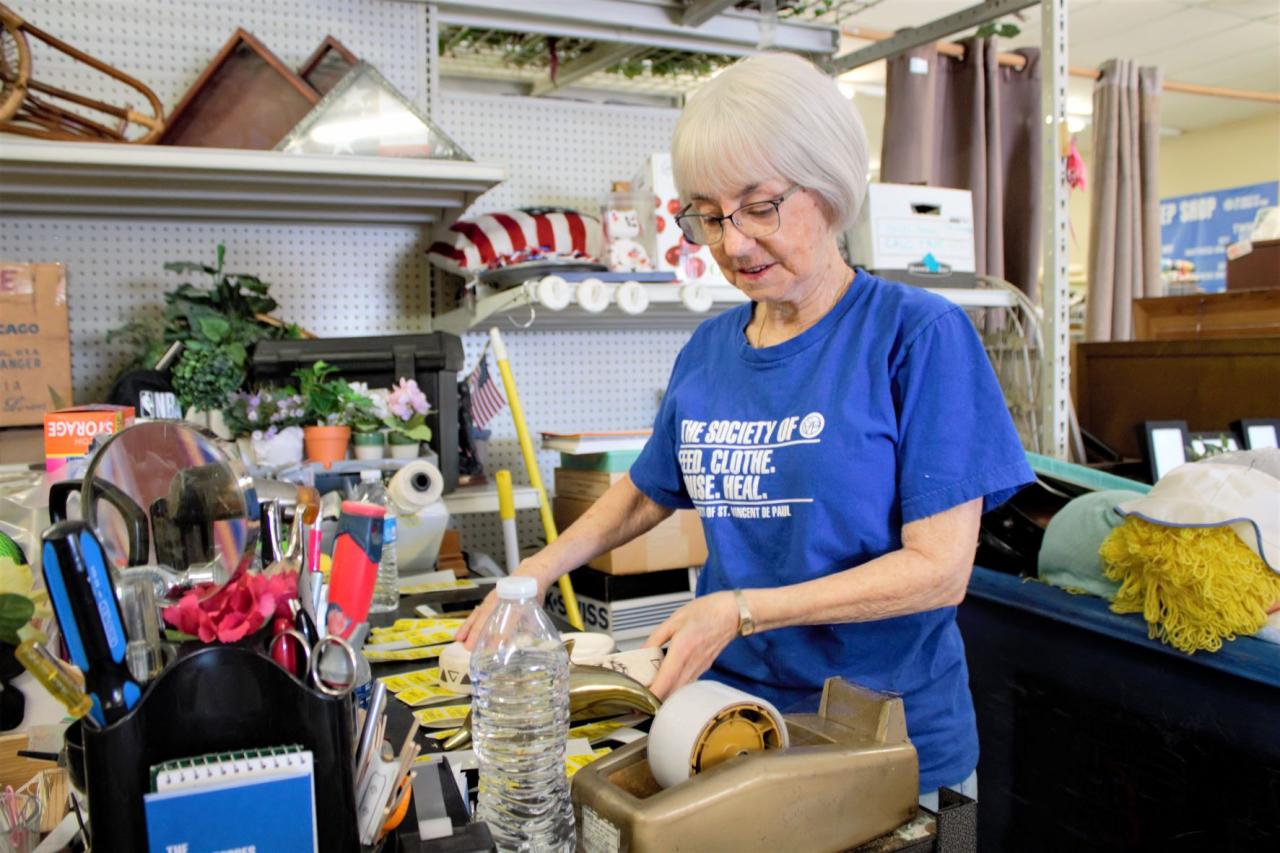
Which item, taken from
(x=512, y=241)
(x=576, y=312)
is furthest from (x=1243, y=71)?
(x=512, y=241)

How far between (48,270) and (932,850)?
1852 millimetres

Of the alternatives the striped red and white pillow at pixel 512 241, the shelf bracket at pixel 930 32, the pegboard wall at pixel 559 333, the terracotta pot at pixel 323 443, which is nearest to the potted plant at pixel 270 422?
the terracotta pot at pixel 323 443

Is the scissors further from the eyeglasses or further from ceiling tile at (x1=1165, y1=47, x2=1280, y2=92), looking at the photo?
ceiling tile at (x1=1165, y1=47, x2=1280, y2=92)

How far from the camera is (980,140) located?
3.32 meters

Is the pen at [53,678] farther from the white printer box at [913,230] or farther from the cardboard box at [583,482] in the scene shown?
the white printer box at [913,230]

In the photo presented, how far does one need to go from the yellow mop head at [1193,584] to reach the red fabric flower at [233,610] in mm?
1522

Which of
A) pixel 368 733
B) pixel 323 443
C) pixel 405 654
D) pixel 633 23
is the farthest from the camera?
pixel 633 23

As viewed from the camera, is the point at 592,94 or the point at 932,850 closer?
the point at 932,850

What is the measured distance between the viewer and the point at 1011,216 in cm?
342

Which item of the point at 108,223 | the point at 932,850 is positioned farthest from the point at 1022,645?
the point at 108,223

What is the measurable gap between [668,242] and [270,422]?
1.04 metres

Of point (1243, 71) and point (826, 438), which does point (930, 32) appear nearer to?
point (826, 438)

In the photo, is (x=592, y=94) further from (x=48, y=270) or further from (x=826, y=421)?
(x=826, y=421)

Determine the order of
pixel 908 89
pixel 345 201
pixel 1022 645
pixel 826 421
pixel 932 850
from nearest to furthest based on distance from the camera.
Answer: pixel 932 850
pixel 826 421
pixel 1022 645
pixel 345 201
pixel 908 89
